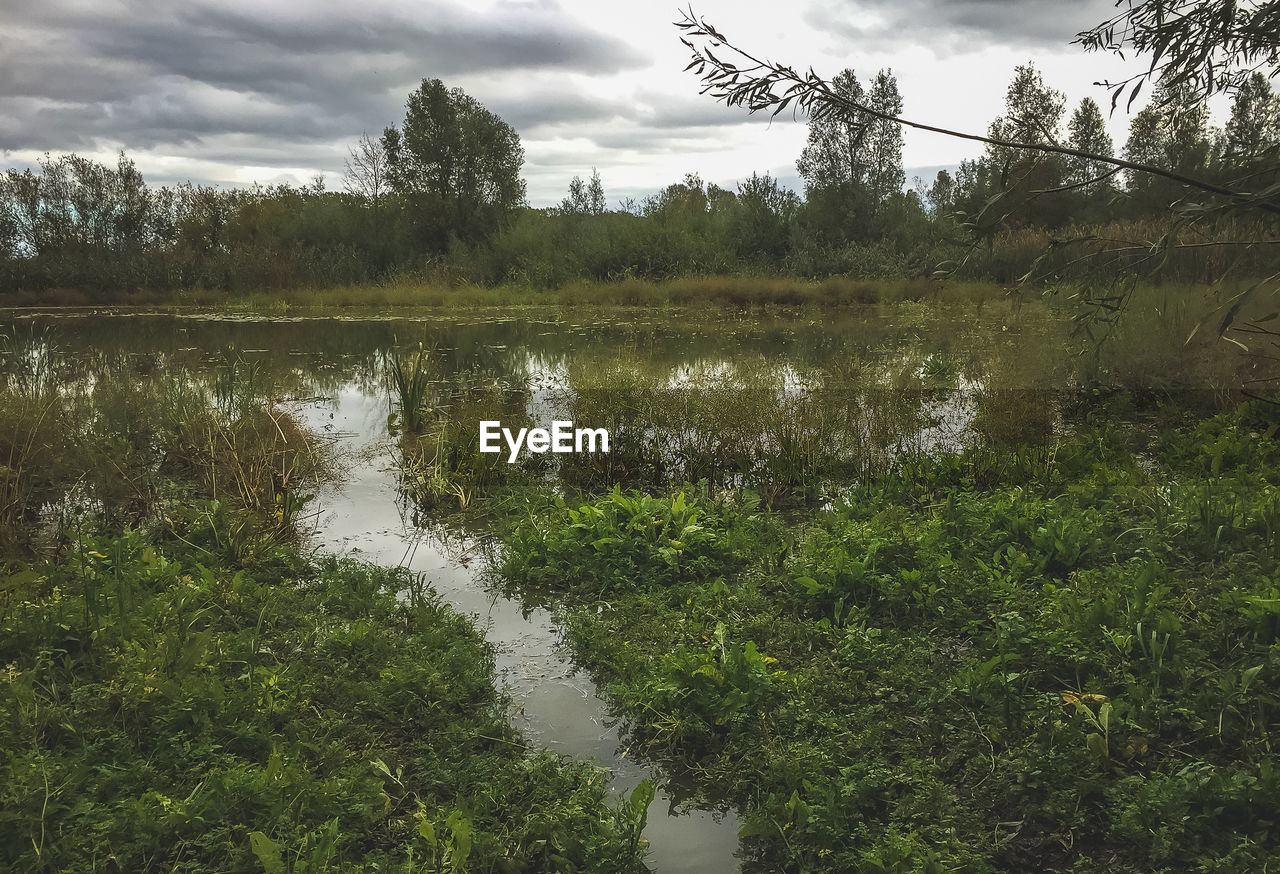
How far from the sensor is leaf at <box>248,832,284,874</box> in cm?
269

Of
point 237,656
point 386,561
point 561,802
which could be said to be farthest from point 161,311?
point 561,802

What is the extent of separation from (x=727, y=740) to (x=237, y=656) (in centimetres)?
232

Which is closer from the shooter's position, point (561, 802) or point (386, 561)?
point (561, 802)

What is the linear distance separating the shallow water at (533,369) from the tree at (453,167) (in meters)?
13.2

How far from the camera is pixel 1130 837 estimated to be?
289 cm

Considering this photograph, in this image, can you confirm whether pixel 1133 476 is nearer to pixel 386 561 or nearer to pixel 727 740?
pixel 727 740

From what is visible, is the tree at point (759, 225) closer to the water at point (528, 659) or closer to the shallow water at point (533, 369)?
the shallow water at point (533, 369)

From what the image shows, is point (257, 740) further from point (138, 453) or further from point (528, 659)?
point (138, 453)

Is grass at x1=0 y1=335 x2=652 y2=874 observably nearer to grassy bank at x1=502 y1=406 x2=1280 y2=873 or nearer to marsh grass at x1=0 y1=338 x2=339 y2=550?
marsh grass at x1=0 y1=338 x2=339 y2=550

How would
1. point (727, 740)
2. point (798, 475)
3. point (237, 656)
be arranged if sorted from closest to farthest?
1. point (727, 740)
2. point (237, 656)
3. point (798, 475)

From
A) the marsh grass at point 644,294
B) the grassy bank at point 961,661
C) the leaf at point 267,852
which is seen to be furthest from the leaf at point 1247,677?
the marsh grass at point 644,294

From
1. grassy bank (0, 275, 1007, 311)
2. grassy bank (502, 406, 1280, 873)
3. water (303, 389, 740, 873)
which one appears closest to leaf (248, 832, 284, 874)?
water (303, 389, 740, 873)

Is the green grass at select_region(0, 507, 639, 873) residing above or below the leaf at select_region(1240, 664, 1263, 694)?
below

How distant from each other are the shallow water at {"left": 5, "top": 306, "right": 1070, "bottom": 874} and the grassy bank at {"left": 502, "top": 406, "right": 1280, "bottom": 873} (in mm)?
240
